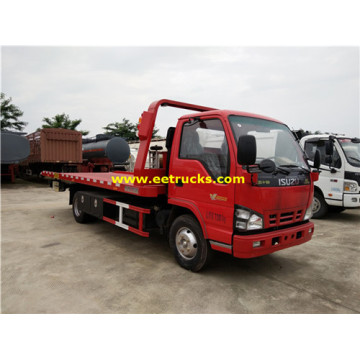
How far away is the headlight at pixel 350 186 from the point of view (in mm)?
6539

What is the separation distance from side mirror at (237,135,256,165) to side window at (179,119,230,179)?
12.9 inches

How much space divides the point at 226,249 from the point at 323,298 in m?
1.20

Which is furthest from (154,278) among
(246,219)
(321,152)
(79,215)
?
(321,152)

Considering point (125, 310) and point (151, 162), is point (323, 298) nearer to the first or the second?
point (125, 310)

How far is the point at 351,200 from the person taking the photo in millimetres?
6586

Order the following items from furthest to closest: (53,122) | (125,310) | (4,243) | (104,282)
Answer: (53,122) < (4,243) < (104,282) < (125,310)

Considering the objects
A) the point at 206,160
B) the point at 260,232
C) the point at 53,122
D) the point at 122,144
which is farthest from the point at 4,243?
the point at 53,122

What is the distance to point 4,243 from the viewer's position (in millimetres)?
4797

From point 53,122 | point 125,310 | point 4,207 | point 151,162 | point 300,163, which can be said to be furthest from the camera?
point 53,122

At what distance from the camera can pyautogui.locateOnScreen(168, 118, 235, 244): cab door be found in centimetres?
328

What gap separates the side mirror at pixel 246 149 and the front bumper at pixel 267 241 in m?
0.87

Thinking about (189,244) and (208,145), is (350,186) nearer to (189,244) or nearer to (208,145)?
(208,145)

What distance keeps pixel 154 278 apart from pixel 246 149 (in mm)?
1966

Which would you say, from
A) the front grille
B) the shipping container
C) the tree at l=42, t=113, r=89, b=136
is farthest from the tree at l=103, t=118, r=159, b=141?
the front grille
